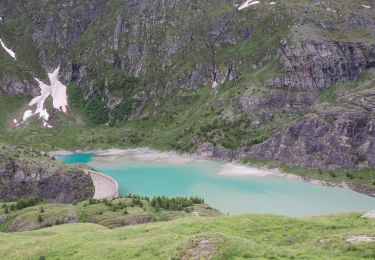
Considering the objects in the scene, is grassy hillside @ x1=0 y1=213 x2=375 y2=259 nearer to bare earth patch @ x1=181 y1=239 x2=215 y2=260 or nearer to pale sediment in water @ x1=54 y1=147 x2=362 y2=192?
bare earth patch @ x1=181 y1=239 x2=215 y2=260

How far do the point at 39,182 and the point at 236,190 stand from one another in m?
49.9

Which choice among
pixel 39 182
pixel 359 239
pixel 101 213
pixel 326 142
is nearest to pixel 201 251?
pixel 359 239

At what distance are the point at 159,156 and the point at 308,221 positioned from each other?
153 meters

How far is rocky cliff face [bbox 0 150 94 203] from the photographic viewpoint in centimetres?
11012

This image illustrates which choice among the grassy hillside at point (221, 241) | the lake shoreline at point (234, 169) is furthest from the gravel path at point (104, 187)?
the grassy hillside at point (221, 241)

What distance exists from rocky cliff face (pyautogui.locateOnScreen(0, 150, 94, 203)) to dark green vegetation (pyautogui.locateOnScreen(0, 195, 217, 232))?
22865 mm

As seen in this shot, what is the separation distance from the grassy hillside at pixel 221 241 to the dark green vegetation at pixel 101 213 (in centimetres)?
2266

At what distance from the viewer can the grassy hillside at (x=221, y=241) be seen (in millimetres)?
28938

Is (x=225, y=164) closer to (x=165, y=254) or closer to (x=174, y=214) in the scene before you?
(x=174, y=214)

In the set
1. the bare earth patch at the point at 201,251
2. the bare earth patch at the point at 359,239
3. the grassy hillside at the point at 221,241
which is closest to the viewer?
the bare earth patch at the point at 201,251

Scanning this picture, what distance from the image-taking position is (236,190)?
131750 millimetres

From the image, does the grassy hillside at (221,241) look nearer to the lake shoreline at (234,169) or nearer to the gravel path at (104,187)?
the gravel path at (104,187)

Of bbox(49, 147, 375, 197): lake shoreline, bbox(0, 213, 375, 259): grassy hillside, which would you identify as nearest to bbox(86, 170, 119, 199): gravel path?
bbox(49, 147, 375, 197): lake shoreline

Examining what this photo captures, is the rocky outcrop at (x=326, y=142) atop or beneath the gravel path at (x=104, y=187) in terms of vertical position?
atop
